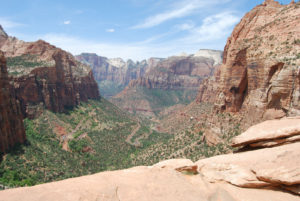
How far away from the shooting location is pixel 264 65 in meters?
35.0

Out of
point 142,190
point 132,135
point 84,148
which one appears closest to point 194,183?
point 142,190

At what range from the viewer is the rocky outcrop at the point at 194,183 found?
11.7 meters

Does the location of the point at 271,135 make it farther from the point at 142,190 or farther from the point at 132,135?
the point at 132,135


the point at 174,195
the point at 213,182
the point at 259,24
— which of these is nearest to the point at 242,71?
the point at 259,24

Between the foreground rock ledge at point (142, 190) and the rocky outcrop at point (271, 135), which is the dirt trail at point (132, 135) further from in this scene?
the foreground rock ledge at point (142, 190)

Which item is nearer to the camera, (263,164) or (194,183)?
(263,164)

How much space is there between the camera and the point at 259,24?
44.2 meters

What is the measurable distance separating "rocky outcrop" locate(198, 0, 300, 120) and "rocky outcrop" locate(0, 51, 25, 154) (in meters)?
52.5

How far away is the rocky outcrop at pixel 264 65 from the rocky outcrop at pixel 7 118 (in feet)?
172

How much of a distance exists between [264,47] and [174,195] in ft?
114

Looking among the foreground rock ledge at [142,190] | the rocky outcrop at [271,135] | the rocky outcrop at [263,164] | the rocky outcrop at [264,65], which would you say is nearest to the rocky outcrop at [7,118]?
the foreground rock ledge at [142,190]

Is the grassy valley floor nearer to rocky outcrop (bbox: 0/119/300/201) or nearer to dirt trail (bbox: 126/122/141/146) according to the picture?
dirt trail (bbox: 126/122/141/146)

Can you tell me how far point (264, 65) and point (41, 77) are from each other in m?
84.8

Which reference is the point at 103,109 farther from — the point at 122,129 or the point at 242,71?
the point at 242,71
